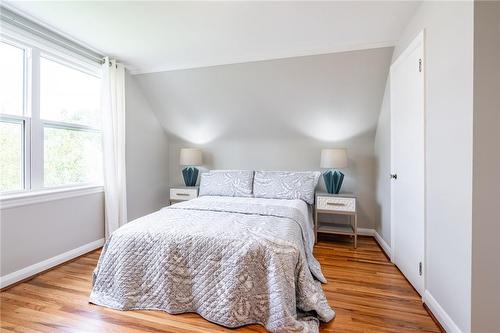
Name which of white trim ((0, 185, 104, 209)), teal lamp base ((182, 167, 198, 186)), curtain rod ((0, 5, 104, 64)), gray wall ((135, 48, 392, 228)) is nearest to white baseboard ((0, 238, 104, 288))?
white trim ((0, 185, 104, 209))

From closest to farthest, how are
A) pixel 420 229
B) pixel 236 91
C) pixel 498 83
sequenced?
pixel 498 83 < pixel 420 229 < pixel 236 91

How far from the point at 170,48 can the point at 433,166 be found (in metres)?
2.75

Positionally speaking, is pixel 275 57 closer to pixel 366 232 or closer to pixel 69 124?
pixel 69 124

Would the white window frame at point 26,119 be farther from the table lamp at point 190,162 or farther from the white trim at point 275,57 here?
the table lamp at point 190,162

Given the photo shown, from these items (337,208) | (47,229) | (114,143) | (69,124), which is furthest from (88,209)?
(337,208)

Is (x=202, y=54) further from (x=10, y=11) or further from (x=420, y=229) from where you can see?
(x=420, y=229)

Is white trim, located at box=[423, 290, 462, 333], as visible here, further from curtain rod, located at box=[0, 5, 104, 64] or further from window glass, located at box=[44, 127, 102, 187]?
curtain rod, located at box=[0, 5, 104, 64]

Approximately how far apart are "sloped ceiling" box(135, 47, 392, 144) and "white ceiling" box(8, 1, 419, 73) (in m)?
0.17

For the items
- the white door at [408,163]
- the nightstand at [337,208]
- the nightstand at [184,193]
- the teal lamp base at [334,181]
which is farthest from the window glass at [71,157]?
the white door at [408,163]

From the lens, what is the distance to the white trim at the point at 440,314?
1.39 metres

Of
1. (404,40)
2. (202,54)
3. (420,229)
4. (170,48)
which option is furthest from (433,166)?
(170,48)

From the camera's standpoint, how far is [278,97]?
3135 mm

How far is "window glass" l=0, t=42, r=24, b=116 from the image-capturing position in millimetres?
2061

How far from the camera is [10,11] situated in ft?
6.66
